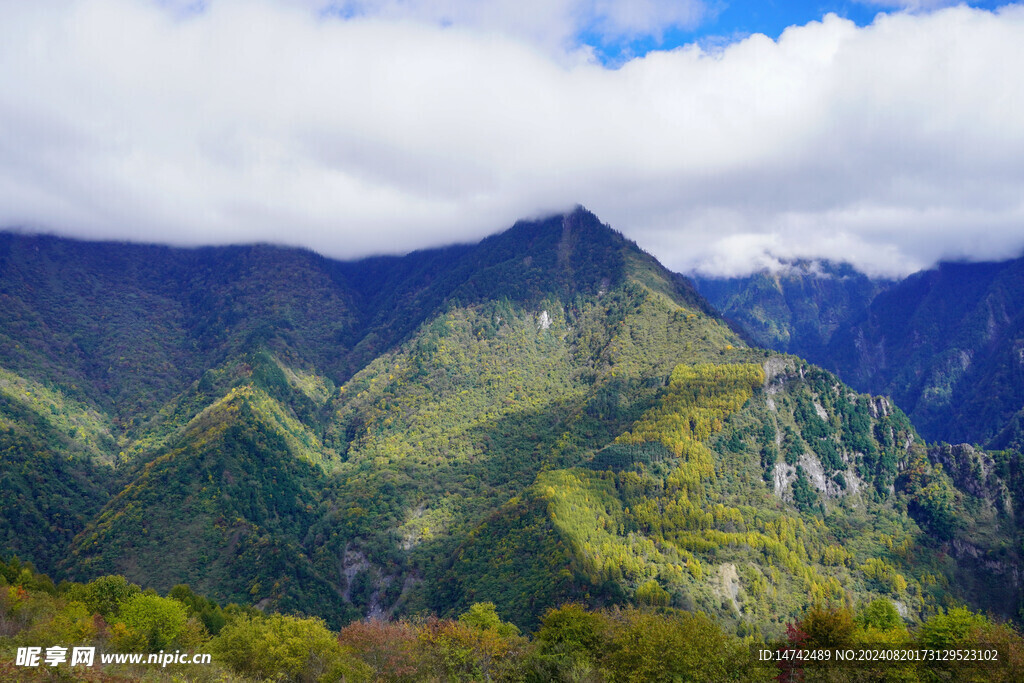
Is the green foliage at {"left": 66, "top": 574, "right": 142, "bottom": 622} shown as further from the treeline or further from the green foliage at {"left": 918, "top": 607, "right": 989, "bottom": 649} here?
the green foliage at {"left": 918, "top": 607, "right": 989, "bottom": 649}

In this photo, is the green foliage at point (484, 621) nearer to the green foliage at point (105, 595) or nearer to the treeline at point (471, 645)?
the treeline at point (471, 645)

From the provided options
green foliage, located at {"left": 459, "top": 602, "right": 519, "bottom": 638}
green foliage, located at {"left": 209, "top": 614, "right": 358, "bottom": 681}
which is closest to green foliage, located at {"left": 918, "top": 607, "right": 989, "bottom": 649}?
green foliage, located at {"left": 459, "top": 602, "right": 519, "bottom": 638}

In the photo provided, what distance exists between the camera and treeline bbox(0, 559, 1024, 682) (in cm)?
7525

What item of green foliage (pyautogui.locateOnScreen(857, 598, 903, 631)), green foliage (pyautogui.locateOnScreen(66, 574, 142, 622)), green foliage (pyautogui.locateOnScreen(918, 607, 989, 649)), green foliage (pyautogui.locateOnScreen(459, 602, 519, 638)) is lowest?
green foliage (pyautogui.locateOnScreen(459, 602, 519, 638))

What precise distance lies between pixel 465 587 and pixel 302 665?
100 metres

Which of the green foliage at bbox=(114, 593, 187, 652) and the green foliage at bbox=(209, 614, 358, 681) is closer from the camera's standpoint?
the green foliage at bbox=(209, 614, 358, 681)

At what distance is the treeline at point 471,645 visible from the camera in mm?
75250

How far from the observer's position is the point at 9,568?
Result: 125 m

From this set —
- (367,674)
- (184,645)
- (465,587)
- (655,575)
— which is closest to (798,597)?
(655,575)

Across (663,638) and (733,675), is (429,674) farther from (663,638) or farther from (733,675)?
(733,675)

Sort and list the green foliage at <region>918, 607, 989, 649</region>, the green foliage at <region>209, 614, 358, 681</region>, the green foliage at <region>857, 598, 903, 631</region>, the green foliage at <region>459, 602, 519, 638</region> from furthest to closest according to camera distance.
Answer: the green foliage at <region>459, 602, 519, 638</region>, the green foliage at <region>857, 598, 903, 631</region>, the green foliage at <region>209, 614, 358, 681</region>, the green foliage at <region>918, 607, 989, 649</region>

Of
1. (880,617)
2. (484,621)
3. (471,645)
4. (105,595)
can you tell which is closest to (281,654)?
(471,645)

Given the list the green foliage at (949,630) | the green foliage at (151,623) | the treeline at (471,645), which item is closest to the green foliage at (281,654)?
the treeline at (471,645)

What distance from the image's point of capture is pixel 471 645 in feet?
320
